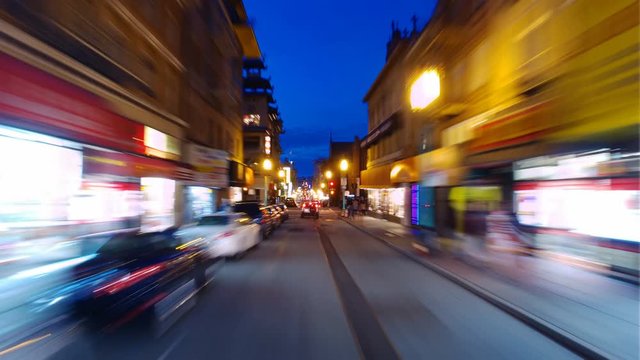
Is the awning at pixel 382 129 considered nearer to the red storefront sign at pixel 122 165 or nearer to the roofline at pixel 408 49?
the roofline at pixel 408 49

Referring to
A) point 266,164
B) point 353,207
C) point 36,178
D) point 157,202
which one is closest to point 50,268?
point 36,178

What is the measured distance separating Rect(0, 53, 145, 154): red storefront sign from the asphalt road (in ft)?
16.4

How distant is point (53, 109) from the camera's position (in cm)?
1056

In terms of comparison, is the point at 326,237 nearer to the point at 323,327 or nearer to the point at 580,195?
the point at 580,195

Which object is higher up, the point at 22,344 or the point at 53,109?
the point at 53,109

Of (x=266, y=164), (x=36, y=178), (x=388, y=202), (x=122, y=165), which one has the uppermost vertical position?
(x=266, y=164)

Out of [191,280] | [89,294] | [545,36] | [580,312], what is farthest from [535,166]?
[89,294]

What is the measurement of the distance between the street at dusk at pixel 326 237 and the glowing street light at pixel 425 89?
0.30 meters

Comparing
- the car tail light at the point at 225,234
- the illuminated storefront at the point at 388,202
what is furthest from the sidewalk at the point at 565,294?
the illuminated storefront at the point at 388,202

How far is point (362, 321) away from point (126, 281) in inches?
140

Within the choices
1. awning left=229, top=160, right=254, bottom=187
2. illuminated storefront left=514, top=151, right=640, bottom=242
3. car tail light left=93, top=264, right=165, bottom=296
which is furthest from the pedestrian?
car tail light left=93, top=264, right=165, bottom=296

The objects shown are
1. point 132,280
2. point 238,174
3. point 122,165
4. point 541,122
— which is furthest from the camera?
point 238,174

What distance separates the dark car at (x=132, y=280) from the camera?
17.4 feet

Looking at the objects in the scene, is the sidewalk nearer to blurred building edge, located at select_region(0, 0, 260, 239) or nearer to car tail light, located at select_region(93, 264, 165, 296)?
car tail light, located at select_region(93, 264, 165, 296)
